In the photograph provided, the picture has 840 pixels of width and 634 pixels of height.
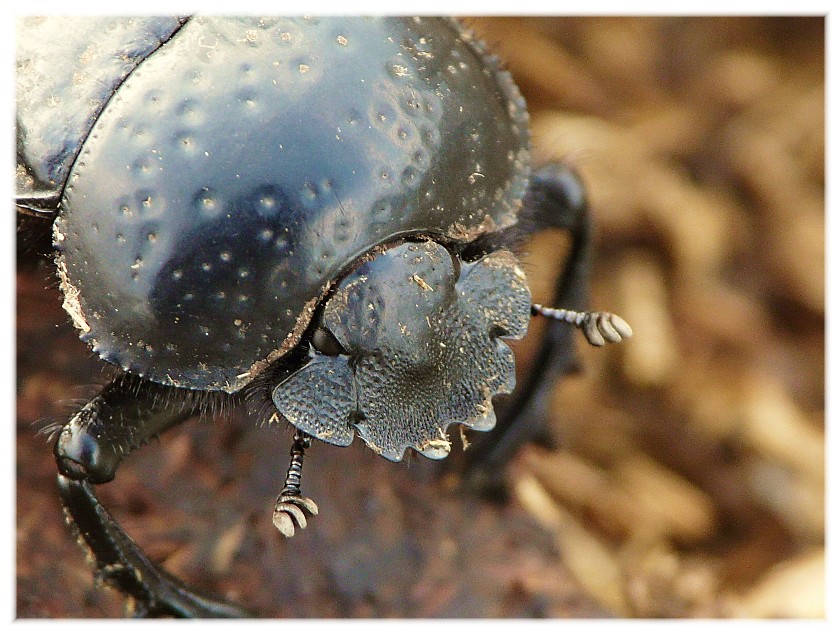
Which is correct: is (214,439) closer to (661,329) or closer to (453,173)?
(453,173)

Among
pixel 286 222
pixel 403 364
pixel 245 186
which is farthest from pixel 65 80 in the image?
pixel 403 364

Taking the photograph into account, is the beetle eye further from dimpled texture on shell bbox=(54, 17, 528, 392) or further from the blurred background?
the blurred background

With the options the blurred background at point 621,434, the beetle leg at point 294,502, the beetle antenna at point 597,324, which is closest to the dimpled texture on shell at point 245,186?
the beetle leg at point 294,502

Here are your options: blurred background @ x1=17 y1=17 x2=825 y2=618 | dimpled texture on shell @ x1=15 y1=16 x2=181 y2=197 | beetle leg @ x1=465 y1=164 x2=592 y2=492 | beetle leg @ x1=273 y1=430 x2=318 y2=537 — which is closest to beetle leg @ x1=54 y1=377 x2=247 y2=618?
blurred background @ x1=17 y1=17 x2=825 y2=618

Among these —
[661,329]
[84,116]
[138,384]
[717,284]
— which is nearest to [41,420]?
[138,384]

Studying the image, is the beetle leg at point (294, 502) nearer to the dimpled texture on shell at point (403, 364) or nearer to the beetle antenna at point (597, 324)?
the dimpled texture on shell at point (403, 364)

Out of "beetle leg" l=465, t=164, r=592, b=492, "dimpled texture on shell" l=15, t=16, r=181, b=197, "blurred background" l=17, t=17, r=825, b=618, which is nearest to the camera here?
"dimpled texture on shell" l=15, t=16, r=181, b=197
